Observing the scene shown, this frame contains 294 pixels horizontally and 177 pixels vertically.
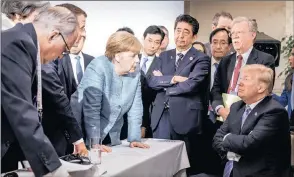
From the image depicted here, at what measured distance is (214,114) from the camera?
283cm

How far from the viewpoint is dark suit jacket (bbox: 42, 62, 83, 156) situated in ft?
6.21

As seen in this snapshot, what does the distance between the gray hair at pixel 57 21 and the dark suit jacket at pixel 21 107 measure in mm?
127

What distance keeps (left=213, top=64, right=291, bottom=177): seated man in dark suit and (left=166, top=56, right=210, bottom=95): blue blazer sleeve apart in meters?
0.44

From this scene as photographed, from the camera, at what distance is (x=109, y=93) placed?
2.31 meters

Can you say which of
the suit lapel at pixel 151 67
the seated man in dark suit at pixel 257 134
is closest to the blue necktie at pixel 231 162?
the seated man in dark suit at pixel 257 134

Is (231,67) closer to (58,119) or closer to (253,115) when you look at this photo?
(253,115)

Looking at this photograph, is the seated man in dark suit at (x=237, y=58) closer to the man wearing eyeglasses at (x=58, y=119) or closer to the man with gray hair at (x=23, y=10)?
the man wearing eyeglasses at (x=58, y=119)

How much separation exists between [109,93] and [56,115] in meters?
0.44

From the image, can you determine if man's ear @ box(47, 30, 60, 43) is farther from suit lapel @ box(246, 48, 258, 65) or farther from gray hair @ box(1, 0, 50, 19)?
suit lapel @ box(246, 48, 258, 65)

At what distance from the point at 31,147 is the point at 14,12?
2.55 feet

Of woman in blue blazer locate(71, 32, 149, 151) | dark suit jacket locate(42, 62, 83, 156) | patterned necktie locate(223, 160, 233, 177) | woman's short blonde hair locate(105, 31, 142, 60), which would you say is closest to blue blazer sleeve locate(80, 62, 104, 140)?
woman in blue blazer locate(71, 32, 149, 151)

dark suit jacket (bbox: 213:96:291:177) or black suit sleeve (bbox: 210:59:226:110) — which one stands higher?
black suit sleeve (bbox: 210:59:226:110)

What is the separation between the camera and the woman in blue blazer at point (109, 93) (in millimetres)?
2234

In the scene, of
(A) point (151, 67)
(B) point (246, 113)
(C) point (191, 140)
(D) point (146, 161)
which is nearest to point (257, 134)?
(B) point (246, 113)
